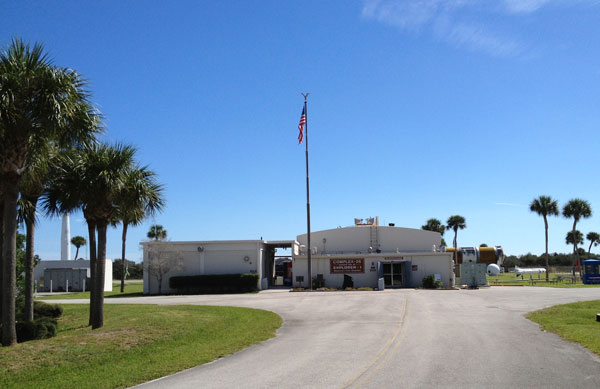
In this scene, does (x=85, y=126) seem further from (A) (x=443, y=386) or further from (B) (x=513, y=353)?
(B) (x=513, y=353)

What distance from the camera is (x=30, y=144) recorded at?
13.3 m

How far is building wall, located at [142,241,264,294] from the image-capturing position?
4297cm

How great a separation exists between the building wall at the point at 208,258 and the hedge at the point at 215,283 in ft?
4.01

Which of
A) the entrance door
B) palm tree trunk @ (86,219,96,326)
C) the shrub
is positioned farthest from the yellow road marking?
the entrance door

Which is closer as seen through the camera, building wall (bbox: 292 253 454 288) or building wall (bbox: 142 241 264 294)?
Result: building wall (bbox: 142 241 264 294)

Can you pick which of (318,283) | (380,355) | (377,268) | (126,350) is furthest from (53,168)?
(377,268)

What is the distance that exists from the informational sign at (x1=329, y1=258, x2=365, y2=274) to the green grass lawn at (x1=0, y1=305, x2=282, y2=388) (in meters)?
24.9

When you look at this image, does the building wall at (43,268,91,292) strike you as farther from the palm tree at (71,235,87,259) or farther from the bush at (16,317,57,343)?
the palm tree at (71,235,87,259)

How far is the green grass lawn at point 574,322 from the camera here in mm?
13841

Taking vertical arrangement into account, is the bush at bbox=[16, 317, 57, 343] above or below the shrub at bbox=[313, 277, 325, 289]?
above

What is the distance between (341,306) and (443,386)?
1710 centimetres

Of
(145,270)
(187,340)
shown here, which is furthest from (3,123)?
(145,270)

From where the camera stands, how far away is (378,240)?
1928 inches

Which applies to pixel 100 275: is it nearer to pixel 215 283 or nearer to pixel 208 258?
pixel 215 283
